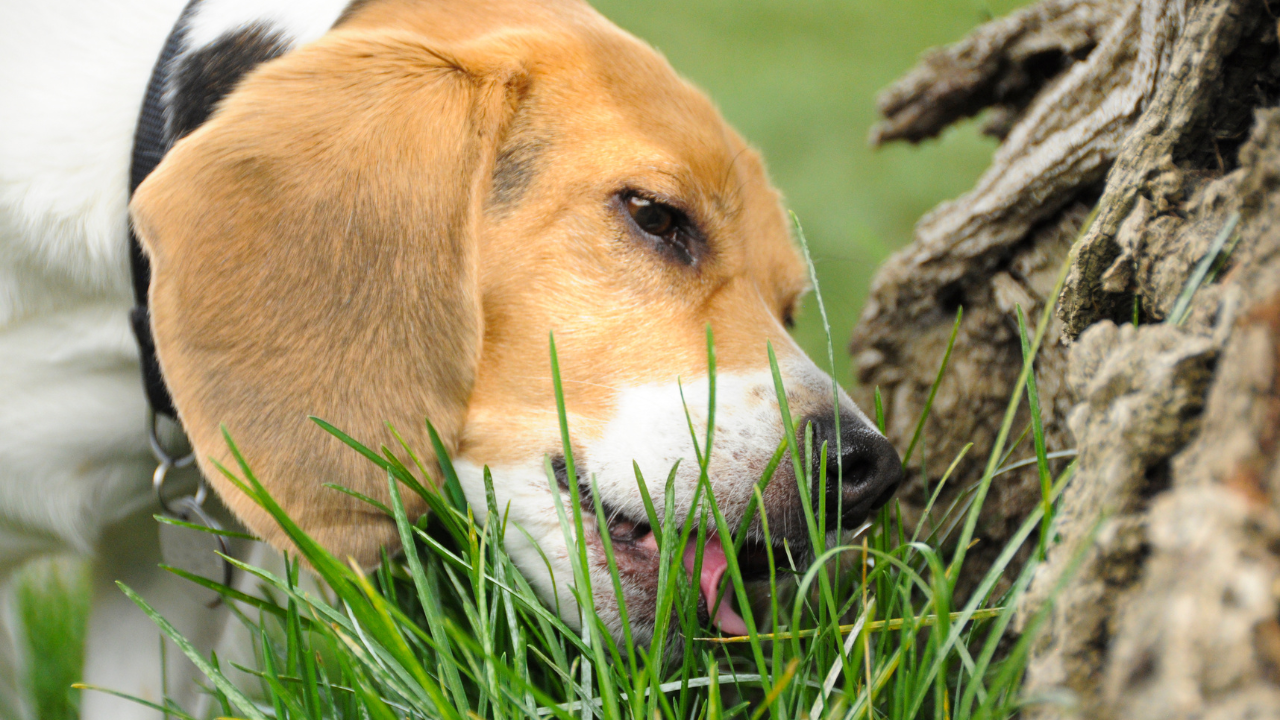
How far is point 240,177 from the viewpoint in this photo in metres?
1.62

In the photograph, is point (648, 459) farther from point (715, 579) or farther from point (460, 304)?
point (460, 304)

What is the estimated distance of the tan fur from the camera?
1.57 metres

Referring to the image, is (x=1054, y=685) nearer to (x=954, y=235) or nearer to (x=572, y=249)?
(x=572, y=249)

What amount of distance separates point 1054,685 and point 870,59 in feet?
20.3

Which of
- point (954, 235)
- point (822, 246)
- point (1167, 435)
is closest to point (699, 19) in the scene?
point (822, 246)


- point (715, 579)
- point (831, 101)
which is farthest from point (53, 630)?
point (831, 101)

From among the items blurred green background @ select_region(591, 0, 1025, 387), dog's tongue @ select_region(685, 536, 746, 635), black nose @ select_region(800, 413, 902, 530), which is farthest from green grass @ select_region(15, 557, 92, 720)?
blurred green background @ select_region(591, 0, 1025, 387)

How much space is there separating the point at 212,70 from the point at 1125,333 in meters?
1.76

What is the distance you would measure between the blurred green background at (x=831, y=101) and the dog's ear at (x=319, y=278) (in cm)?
245

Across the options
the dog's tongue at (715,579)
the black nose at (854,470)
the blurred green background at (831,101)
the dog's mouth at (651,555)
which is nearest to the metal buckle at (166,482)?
the dog's mouth at (651,555)

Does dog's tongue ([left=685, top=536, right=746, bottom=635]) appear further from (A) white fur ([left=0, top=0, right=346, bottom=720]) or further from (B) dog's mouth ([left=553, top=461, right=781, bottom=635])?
(A) white fur ([left=0, top=0, right=346, bottom=720])

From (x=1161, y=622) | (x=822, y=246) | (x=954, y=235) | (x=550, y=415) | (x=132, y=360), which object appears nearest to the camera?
(x=1161, y=622)

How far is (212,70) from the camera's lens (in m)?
1.85

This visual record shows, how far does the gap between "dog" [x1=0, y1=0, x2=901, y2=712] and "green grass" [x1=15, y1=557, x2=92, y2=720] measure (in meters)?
0.59
